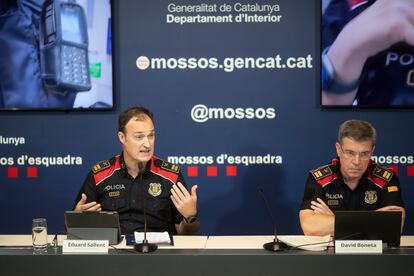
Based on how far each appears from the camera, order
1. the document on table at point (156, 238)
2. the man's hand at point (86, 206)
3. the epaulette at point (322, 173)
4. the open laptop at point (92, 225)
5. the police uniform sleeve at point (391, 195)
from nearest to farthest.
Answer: the open laptop at point (92, 225) → the document on table at point (156, 238) → the man's hand at point (86, 206) → the police uniform sleeve at point (391, 195) → the epaulette at point (322, 173)

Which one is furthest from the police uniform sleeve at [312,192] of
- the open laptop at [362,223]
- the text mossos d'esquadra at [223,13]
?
the text mossos d'esquadra at [223,13]

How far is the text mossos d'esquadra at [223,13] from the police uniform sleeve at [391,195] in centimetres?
140

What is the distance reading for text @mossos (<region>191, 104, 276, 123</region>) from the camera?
3.71 m

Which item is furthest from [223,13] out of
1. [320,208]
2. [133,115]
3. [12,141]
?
[12,141]

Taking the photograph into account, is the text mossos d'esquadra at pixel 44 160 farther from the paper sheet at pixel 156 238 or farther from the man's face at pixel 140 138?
the paper sheet at pixel 156 238

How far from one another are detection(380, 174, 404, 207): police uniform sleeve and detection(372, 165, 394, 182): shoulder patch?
0.03m

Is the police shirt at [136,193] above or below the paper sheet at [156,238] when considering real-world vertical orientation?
above

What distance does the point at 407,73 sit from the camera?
11.8ft

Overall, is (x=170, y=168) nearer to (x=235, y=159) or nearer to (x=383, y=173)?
(x=235, y=159)

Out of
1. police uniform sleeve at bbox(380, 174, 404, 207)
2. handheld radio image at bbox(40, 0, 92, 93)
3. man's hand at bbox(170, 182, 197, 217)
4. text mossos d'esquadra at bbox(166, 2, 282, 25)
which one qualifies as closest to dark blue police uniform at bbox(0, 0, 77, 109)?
handheld radio image at bbox(40, 0, 92, 93)

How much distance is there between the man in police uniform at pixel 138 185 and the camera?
2891mm

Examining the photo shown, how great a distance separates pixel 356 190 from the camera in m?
2.94

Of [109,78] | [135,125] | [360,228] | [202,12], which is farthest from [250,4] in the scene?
[360,228]

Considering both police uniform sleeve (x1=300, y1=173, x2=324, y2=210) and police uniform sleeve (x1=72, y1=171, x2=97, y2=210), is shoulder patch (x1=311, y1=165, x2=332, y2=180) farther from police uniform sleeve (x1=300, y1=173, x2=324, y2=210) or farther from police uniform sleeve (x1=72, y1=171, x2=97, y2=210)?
police uniform sleeve (x1=72, y1=171, x2=97, y2=210)
